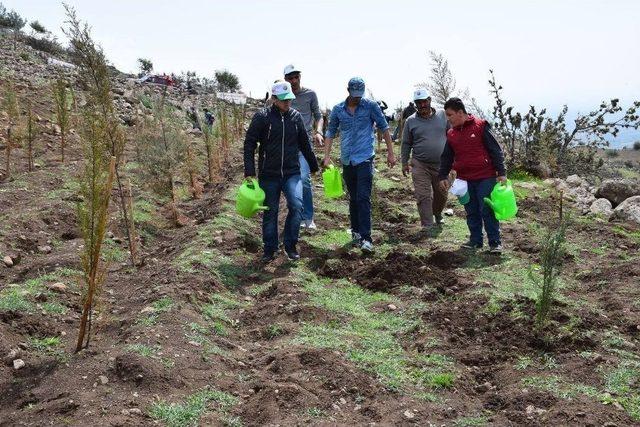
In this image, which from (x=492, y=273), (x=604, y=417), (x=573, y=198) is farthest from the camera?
(x=573, y=198)

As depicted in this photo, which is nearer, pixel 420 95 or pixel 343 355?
pixel 343 355

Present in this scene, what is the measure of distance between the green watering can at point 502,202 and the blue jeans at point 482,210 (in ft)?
0.33

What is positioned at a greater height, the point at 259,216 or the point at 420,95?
the point at 420,95

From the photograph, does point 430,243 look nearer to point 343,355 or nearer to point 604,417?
point 343,355

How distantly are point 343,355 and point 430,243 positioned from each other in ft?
10.3

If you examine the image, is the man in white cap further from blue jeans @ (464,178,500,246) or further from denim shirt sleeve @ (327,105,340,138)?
blue jeans @ (464,178,500,246)

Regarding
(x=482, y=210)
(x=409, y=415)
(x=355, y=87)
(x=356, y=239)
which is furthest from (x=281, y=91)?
(x=409, y=415)

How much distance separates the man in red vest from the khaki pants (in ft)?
2.98

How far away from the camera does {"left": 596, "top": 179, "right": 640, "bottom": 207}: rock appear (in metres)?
10.2

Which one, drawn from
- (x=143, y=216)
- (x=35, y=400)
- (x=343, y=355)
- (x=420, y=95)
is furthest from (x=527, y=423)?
(x=143, y=216)

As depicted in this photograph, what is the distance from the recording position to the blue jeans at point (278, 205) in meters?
6.02

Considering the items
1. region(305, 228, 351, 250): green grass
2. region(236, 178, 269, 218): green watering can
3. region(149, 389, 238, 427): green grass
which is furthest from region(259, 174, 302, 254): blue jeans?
region(149, 389, 238, 427): green grass

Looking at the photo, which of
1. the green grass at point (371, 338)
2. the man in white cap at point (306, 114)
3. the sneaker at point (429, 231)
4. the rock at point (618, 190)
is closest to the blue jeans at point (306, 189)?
the man in white cap at point (306, 114)

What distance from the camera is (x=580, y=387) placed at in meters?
3.50
